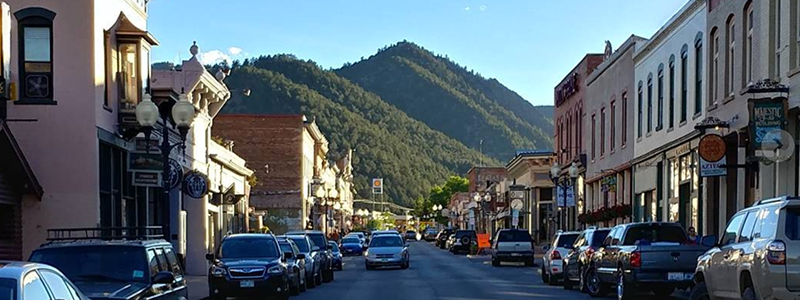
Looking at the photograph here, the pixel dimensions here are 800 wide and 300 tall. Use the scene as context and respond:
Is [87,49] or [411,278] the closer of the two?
[87,49]

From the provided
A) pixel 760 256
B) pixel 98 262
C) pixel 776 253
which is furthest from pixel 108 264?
pixel 776 253

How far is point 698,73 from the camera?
34.5 metres

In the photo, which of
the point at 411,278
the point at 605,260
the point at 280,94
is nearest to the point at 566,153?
the point at 411,278

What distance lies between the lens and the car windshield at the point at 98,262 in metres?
14.5

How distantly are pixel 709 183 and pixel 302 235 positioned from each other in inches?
503

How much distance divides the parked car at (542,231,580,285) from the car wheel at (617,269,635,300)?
7.66 meters

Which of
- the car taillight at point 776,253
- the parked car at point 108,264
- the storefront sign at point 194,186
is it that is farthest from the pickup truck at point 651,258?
the storefront sign at point 194,186

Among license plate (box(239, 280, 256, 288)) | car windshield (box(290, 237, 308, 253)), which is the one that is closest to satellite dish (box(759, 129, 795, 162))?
license plate (box(239, 280, 256, 288))

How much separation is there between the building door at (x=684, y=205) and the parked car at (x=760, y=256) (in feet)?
66.5

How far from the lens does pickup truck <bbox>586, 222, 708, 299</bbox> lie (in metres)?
21.3

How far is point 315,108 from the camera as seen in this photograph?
551 feet

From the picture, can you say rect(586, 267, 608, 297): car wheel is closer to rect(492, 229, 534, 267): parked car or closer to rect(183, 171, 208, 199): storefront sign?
rect(183, 171, 208, 199): storefront sign

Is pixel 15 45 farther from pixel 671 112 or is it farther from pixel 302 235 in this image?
pixel 671 112

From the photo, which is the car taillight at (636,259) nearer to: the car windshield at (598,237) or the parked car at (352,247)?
the car windshield at (598,237)
